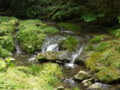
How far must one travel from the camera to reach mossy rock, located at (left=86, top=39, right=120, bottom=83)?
768 centimetres

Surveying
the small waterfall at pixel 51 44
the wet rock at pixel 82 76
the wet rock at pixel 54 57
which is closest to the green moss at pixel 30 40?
the small waterfall at pixel 51 44

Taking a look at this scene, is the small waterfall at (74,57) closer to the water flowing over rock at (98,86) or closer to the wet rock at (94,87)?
the water flowing over rock at (98,86)

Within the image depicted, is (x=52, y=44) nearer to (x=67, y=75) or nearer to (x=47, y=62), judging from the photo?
(x=47, y=62)

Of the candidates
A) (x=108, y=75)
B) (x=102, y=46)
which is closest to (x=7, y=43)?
(x=102, y=46)

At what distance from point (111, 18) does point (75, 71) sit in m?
6.09

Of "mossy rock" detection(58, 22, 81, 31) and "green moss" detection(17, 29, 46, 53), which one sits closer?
"green moss" detection(17, 29, 46, 53)

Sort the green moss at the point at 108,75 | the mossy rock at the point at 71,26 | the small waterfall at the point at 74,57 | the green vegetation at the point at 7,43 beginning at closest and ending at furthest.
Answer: the green moss at the point at 108,75
the small waterfall at the point at 74,57
the green vegetation at the point at 7,43
the mossy rock at the point at 71,26

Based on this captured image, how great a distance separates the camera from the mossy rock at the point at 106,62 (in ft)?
25.2

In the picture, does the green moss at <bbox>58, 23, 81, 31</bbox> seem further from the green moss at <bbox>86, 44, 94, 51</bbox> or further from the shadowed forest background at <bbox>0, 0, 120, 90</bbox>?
the green moss at <bbox>86, 44, 94, 51</bbox>

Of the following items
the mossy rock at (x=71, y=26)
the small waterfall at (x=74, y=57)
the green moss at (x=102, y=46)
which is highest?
the green moss at (x=102, y=46)

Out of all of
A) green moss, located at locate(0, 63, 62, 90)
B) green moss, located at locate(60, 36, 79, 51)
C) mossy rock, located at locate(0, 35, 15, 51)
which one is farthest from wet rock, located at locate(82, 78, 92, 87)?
mossy rock, located at locate(0, 35, 15, 51)

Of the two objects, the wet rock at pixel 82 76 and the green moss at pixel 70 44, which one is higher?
the green moss at pixel 70 44

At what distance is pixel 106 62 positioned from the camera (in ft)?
28.1

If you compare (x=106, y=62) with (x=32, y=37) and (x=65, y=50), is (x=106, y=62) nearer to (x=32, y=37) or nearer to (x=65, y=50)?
(x=65, y=50)
